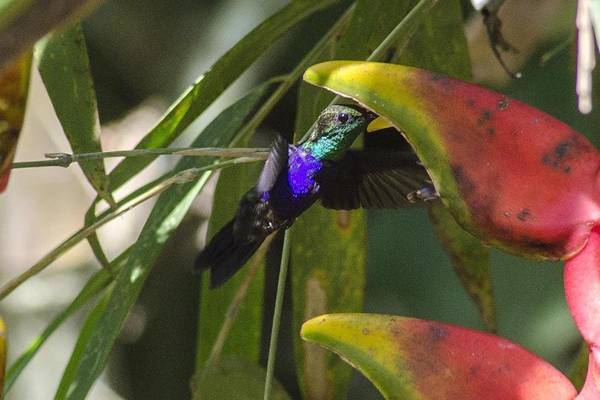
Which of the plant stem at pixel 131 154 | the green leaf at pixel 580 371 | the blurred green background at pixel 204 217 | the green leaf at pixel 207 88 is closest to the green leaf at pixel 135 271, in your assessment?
the green leaf at pixel 207 88

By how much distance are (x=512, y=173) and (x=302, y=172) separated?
32 centimetres

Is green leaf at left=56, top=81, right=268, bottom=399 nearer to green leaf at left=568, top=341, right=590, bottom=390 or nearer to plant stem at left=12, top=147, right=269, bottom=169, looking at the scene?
plant stem at left=12, top=147, right=269, bottom=169

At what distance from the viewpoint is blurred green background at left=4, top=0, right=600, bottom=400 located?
61.3 inches

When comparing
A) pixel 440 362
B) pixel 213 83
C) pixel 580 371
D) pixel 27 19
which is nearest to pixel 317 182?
pixel 213 83

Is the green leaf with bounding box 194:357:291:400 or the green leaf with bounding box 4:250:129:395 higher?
the green leaf with bounding box 4:250:129:395

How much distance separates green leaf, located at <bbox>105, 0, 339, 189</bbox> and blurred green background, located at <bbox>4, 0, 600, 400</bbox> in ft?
1.66

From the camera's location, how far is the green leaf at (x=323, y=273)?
0.88 meters

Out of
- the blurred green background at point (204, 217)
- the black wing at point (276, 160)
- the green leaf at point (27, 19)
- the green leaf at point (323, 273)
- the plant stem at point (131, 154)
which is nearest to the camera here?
the green leaf at point (27, 19)

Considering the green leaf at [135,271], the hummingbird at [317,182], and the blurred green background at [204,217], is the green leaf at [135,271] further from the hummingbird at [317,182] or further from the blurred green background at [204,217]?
the blurred green background at [204,217]

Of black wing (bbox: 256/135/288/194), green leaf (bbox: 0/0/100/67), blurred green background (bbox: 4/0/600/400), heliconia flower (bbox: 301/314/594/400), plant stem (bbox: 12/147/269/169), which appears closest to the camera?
green leaf (bbox: 0/0/100/67)

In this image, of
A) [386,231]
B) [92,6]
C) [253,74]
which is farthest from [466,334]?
[253,74]

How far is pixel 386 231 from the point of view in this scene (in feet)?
5.68

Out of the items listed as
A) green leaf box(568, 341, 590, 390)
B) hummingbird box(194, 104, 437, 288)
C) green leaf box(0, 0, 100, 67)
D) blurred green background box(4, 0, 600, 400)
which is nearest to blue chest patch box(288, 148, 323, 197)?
hummingbird box(194, 104, 437, 288)

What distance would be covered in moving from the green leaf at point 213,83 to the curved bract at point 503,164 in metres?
0.36
